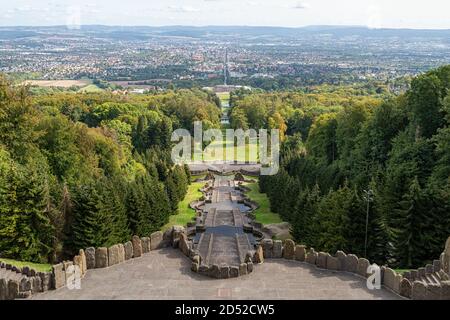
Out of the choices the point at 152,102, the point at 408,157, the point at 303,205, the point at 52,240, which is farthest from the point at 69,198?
the point at 152,102

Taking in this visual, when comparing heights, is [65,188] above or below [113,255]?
below

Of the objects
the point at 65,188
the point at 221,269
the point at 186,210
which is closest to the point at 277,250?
the point at 221,269

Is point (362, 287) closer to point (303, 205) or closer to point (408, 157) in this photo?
point (303, 205)

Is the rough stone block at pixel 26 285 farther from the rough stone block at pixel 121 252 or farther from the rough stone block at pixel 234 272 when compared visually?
the rough stone block at pixel 234 272

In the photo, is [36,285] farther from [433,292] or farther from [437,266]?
[437,266]

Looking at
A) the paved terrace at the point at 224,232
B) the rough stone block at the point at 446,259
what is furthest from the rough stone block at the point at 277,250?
the rough stone block at the point at 446,259

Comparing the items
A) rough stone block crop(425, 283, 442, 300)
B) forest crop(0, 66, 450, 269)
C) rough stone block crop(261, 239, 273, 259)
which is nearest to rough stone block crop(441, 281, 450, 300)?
rough stone block crop(425, 283, 442, 300)
